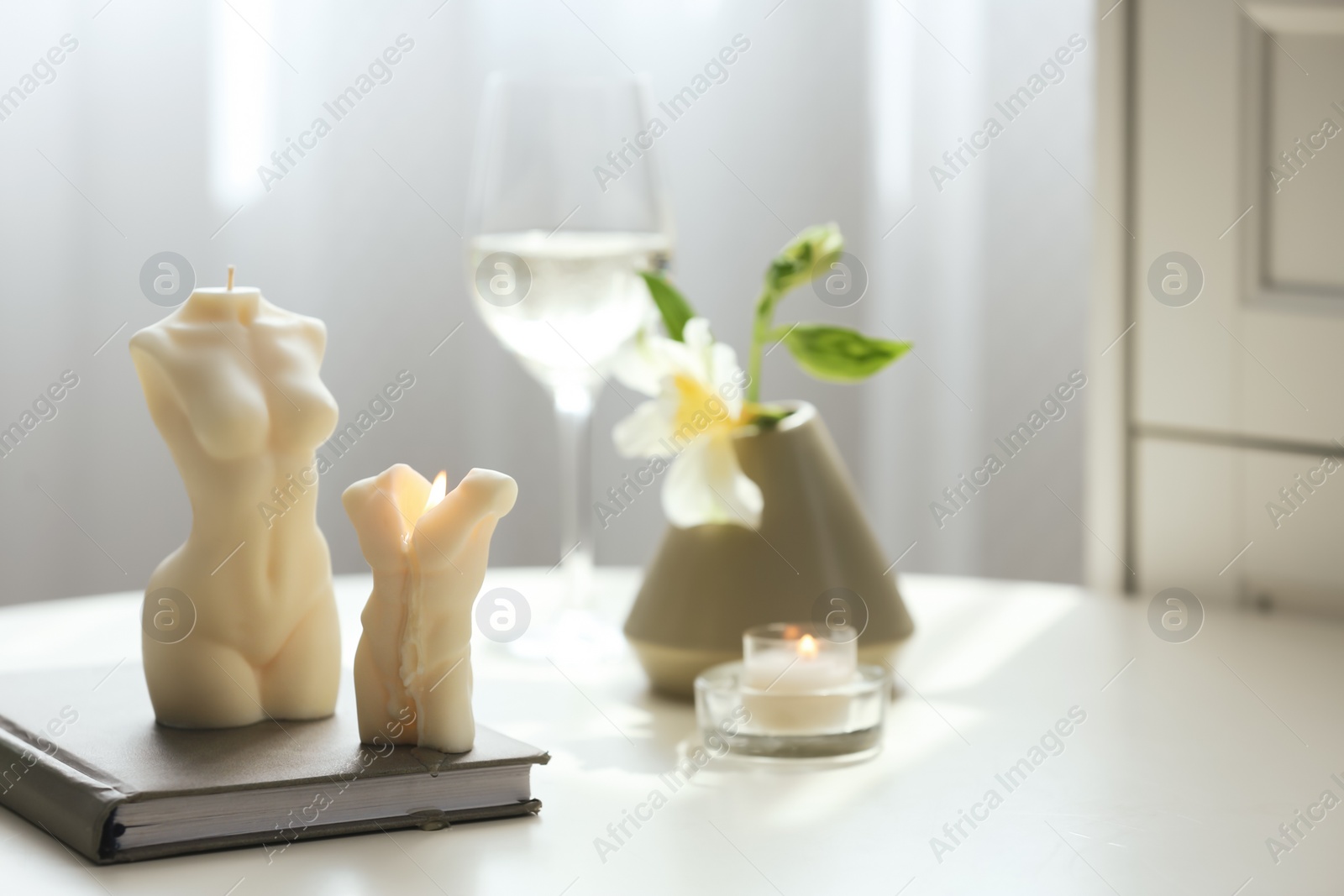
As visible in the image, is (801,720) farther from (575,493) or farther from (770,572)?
(575,493)

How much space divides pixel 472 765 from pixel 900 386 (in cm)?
127

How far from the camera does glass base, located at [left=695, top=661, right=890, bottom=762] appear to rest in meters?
0.70


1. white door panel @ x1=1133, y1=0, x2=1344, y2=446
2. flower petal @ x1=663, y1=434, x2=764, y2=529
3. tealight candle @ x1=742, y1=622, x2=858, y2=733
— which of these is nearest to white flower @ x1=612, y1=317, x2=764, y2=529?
flower petal @ x1=663, y1=434, x2=764, y2=529

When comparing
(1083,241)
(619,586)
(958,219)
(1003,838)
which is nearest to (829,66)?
(958,219)

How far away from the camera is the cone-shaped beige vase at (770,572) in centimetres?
79

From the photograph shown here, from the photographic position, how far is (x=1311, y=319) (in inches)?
40.1

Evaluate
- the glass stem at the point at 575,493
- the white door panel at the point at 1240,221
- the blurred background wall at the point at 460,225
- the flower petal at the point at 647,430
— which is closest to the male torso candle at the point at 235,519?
the flower petal at the point at 647,430

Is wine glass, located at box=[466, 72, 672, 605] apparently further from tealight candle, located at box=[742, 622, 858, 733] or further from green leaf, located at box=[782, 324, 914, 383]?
tealight candle, located at box=[742, 622, 858, 733]

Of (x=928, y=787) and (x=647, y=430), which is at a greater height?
(x=647, y=430)

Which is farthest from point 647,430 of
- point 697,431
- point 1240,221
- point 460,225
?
point 460,225

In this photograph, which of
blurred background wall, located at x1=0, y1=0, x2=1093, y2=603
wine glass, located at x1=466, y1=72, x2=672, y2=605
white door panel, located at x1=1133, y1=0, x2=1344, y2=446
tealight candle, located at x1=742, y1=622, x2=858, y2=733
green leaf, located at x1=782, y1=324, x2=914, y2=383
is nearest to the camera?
tealight candle, located at x1=742, y1=622, x2=858, y2=733

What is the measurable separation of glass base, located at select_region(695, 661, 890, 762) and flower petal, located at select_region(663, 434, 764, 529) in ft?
0.37

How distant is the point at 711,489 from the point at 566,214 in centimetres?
22

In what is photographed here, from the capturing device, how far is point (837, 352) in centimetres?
81
